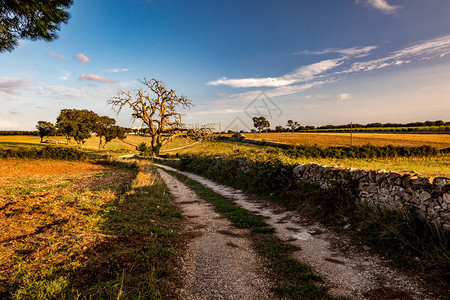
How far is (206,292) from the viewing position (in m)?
3.90

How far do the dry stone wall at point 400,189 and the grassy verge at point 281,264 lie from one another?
3.14 meters

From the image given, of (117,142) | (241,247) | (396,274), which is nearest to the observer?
(396,274)

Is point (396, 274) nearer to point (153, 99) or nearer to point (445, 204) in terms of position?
point (445, 204)

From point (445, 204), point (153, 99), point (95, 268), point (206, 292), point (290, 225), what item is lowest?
point (290, 225)

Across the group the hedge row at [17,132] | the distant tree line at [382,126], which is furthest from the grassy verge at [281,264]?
the hedge row at [17,132]

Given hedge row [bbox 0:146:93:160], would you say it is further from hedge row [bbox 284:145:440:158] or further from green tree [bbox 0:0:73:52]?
hedge row [bbox 284:145:440:158]

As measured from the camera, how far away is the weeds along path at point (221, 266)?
12.9ft

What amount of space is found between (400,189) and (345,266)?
2.78 metres

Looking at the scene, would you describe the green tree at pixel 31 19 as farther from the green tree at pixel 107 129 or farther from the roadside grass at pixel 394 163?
the green tree at pixel 107 129

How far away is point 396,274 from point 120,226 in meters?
6.57

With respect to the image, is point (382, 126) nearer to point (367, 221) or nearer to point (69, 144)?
point (367, 221)

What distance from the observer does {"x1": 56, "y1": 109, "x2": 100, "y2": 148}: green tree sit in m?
55.1

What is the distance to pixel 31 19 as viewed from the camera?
28.3ft

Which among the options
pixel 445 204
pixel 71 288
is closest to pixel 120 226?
pixel 71 288
